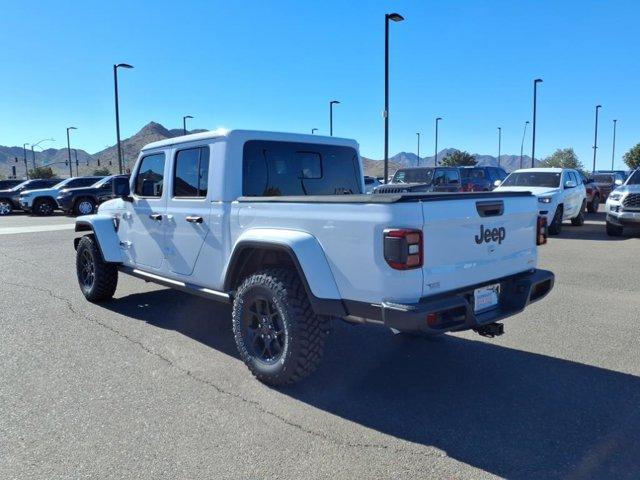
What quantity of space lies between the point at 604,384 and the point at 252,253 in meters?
2.90

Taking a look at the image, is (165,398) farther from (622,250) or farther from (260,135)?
(622,250)

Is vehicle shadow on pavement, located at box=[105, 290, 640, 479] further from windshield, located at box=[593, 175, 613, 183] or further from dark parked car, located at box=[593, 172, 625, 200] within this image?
windshield, located at box=[593, 175, 613, 183]

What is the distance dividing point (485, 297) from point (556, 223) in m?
11.0

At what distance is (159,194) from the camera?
5.39m

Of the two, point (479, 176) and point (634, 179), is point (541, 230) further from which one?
point (479, 176)

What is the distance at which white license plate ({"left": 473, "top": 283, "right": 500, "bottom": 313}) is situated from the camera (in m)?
3.64

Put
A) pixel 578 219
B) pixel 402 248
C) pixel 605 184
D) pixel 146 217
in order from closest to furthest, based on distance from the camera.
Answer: pixel 402 248 < pixel 146 217 < pixel 578 219 < pixel 605 184

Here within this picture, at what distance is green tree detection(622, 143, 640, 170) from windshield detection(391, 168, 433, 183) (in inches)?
2090

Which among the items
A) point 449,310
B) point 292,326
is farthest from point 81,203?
A: point 449,310

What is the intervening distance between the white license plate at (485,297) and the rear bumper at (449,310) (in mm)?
31

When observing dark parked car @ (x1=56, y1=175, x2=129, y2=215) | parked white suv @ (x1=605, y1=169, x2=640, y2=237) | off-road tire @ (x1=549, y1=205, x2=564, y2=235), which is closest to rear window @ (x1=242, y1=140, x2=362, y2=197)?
off-road tire @ (x1=549, y1=205, x2=564, y2=235)

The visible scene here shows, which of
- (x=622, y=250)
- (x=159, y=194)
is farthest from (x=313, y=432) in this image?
(x=622, y=250)

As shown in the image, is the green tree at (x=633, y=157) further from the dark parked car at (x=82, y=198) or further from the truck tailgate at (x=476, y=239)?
the truck tailgate at (x=476, y=239)

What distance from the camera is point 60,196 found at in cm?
2172
